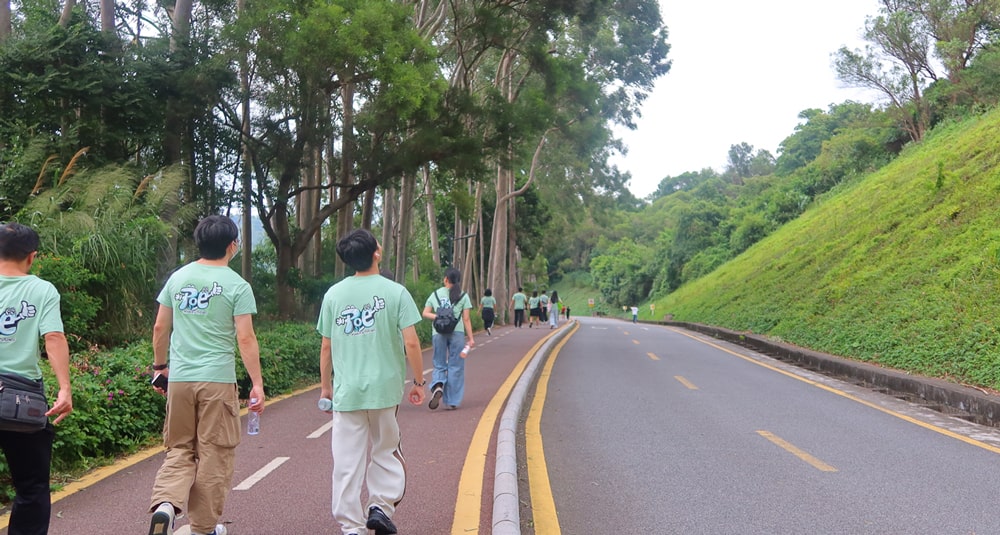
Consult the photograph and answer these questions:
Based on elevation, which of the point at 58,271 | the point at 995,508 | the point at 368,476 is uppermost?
the point at 58,271

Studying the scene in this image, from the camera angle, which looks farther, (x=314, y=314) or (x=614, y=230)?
(x=614, y=230)

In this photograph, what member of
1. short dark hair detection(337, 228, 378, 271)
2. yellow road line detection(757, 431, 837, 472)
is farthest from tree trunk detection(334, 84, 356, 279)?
Answer: short dark hair detection(337, 228, 378, 271)

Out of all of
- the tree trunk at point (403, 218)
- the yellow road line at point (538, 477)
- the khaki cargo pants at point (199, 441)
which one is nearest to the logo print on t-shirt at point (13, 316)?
the khaki cargo pants at point (199, 441)

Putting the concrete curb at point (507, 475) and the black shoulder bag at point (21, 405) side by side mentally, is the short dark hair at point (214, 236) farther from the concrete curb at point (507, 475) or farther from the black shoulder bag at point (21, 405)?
the concrete curb at point (507, 475)

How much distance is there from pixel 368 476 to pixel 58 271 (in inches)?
251

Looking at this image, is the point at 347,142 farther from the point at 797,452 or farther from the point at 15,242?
the point at 15,242

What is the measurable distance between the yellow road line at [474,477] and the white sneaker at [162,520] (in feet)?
5.57

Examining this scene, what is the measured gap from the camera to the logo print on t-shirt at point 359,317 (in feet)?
14.9

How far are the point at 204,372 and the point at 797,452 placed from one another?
5750 millimetres

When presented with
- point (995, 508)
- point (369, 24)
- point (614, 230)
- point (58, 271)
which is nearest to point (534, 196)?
point (369, 24)

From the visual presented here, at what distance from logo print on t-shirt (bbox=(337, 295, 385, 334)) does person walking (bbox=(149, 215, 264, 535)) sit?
530 millimetres

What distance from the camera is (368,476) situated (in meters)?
4.68

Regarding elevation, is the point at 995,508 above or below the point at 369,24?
below

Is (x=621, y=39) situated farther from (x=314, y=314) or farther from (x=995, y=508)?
(x=995, y=508)
